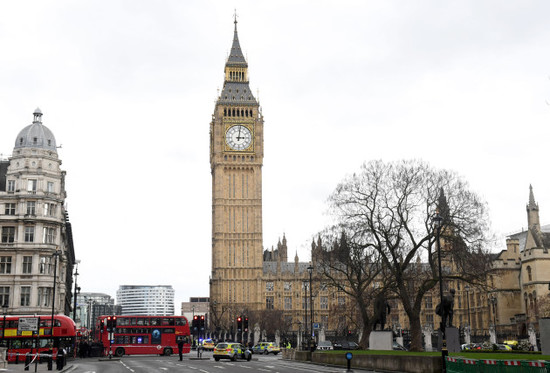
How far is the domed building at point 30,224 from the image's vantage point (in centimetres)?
6306

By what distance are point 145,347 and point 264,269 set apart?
81664 mm

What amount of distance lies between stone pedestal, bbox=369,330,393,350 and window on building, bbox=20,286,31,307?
120 ft

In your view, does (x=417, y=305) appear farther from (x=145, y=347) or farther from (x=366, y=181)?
(x=145, y=347)

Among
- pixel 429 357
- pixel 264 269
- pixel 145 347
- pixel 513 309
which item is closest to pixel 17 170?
pixel 145 347

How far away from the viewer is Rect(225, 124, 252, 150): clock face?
138875mm

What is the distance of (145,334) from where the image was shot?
64.6m

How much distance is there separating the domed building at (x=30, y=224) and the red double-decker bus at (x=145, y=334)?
7.01m

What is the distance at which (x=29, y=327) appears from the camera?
41594 millimetres

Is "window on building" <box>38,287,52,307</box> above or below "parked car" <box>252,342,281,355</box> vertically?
above

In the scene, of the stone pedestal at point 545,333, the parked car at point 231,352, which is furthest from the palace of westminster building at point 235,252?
the stone pedestal at point 545,333

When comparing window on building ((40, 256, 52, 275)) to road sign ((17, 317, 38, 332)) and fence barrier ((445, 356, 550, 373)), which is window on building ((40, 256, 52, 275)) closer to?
road sign ((17, 317, 38, 332))

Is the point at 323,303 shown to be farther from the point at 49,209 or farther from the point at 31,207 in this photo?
the point at 31,207

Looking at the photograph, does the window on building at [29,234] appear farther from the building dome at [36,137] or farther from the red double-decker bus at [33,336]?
the red double-decker bus at [33,336]

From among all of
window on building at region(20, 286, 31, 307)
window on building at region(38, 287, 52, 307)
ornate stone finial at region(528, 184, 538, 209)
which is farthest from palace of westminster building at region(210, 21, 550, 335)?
window on building at region(20, 286, 31, 307)
